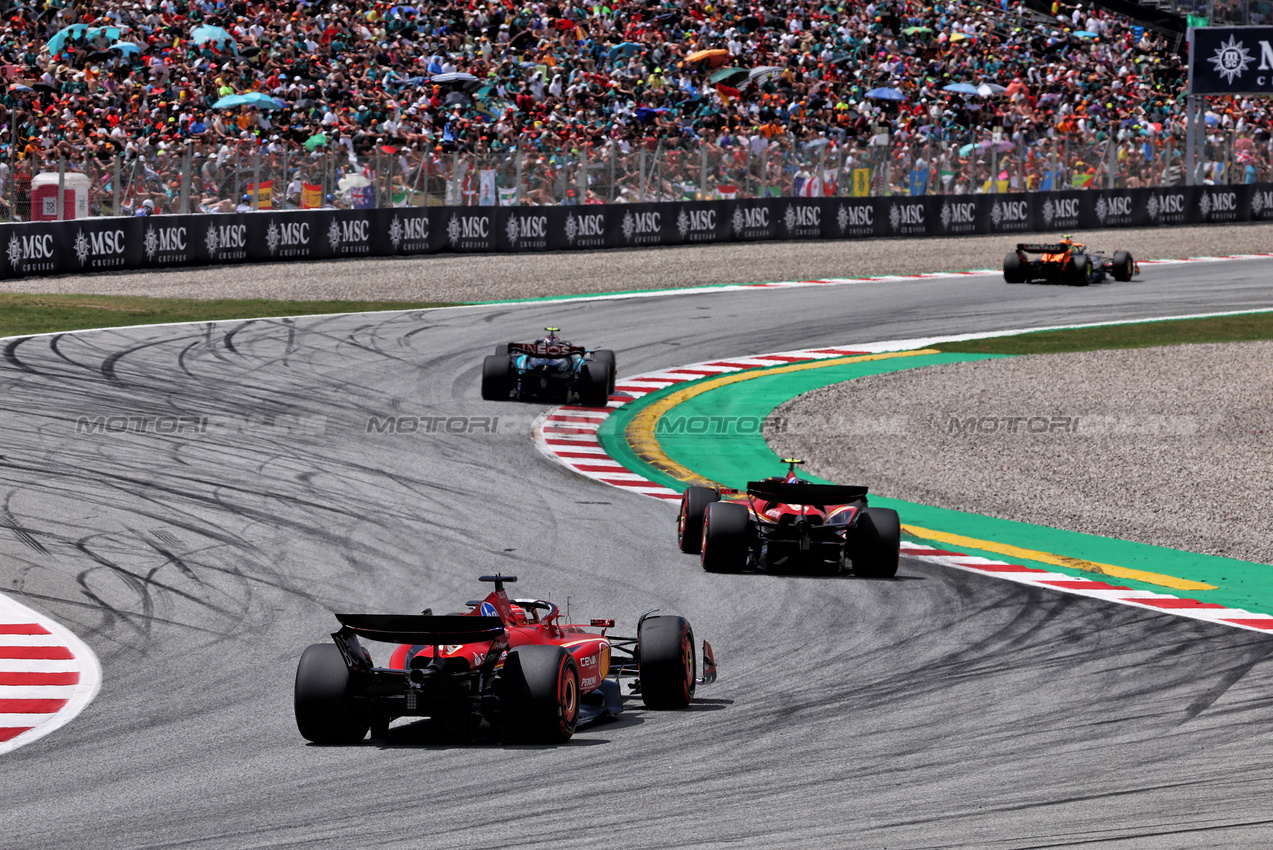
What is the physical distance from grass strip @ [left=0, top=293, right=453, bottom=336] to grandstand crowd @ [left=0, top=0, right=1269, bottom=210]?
14.4 ft

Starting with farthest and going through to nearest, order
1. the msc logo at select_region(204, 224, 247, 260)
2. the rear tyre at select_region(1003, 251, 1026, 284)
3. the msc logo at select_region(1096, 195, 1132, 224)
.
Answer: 1. the msc logo at select_region(1096, 195, 1132, 224)
2. the rear tyre at select_region(1003, 251, 1026, 284)
3. the msc logo at select_region(204, 224, 247, 260)

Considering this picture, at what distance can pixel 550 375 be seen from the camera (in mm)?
21641

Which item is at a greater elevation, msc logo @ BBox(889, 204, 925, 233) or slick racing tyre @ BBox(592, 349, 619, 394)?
msc logo @ BBox(889, 204, 925, 233)

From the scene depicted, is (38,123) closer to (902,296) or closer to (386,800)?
(902,296)

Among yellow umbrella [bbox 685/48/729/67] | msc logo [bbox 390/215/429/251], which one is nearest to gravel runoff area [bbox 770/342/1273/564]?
msc logo [bbox 390/215/429/251]

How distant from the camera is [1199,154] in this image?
45.8 meters

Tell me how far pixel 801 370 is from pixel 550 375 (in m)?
4.85

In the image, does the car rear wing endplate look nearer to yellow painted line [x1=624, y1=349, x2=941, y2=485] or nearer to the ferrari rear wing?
the ferrari rear wing

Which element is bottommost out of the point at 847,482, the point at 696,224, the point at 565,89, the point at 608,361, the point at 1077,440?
the point at 847,482

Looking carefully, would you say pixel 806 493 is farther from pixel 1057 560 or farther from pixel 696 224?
pixel 696 224

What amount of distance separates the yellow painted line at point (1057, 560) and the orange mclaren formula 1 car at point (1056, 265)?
62.1ft

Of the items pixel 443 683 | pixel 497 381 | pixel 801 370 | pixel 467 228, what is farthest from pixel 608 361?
pixel 467 228

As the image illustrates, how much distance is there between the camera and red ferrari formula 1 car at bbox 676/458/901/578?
13297 millimetres

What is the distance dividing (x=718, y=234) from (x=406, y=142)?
7531 millimetres
